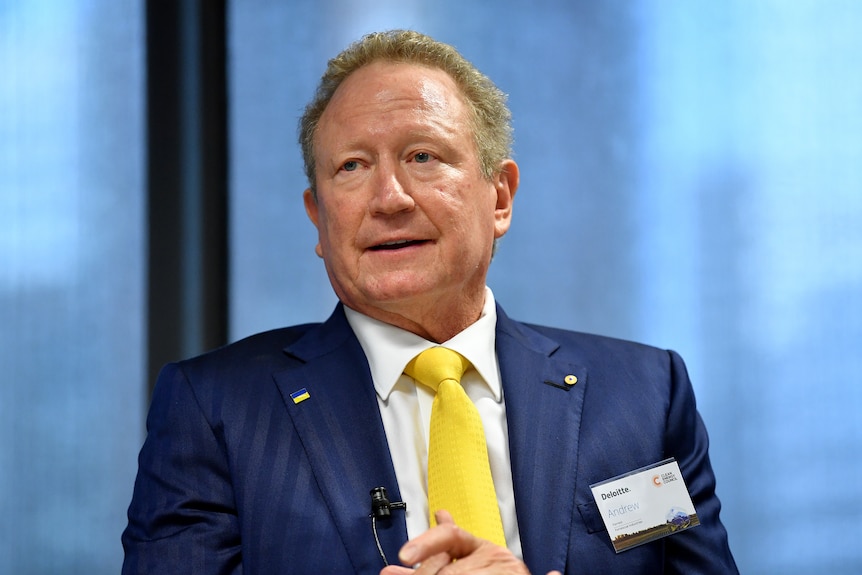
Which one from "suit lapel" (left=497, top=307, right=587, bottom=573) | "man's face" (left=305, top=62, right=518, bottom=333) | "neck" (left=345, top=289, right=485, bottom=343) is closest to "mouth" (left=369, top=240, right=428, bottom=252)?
"man's face" (left=305, top=62, right=518, bottom=333)

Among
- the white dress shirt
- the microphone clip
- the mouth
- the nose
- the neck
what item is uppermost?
the nose

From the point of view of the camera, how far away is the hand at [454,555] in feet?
5.84

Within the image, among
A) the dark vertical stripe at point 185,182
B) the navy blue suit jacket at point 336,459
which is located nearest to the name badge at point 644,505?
the navy blue suit jacket at point 336,459

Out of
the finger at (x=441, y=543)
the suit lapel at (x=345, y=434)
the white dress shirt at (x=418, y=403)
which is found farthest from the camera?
the white dress shirt at (x=418, y=403)

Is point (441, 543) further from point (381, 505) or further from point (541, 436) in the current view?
point (541, 436)

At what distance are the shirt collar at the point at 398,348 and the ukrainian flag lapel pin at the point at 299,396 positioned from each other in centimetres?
16

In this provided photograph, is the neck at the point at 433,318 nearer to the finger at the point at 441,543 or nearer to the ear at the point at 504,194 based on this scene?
the ear at the point at 504,194

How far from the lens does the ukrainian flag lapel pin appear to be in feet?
7.54

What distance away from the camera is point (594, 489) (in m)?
2.25

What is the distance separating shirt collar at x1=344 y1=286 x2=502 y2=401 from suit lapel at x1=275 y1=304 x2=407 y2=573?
0.02 metres

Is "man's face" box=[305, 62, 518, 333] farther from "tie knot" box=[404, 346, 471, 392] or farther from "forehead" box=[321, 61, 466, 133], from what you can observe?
"tie knot" box=[404, 346, 471, 392]

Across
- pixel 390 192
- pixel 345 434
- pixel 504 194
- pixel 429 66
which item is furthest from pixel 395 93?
pixel 345 434

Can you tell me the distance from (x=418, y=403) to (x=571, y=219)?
1.30m

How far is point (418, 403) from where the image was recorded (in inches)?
91.7
